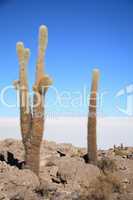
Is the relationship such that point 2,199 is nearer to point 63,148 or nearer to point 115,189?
point 115,189

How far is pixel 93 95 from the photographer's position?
20469mm

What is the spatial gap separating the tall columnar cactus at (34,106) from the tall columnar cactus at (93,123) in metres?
3.24

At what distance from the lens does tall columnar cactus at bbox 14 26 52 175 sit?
1748cm

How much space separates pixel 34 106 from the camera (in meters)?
17.7

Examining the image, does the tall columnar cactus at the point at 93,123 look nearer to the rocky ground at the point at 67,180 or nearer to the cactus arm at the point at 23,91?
the rocky ground at the point at 67,180

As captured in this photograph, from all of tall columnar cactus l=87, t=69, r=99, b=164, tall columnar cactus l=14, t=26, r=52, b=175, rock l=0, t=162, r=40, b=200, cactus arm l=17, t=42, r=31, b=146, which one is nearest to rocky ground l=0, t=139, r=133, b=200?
rock l=0, t=162, r=40, b=200

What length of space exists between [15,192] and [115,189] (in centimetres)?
378

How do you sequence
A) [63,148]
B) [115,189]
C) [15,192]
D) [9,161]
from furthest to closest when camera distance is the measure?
[63,148] → [9,161] → [115,189] → [15,192]

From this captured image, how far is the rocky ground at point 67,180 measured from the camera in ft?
44.7

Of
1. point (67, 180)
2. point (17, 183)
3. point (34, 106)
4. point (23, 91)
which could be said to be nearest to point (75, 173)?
point (67, 180)

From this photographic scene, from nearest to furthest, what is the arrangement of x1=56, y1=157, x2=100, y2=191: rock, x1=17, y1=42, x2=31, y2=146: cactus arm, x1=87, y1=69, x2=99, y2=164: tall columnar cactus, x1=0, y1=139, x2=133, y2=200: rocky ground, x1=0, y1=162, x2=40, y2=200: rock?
x1=0, y1=162, x2=40, y2=200: rock < x1=0, y1=139, x2=133, y2=200: rocky ground < x1=56, y1=157, x2=100, y2=191: rock < x1=17, y1=42, x2=31, y2=146: cactus arm < x1=87, y1=69, x2=99, y2=164: tall columnar cactus

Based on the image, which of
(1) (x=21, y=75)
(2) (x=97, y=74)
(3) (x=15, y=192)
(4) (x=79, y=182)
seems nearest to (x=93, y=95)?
(2) (x=97, y=74)

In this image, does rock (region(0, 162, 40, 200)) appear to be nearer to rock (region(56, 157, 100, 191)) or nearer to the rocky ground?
the rocky ground

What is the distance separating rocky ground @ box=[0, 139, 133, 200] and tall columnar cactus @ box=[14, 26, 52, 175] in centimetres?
90
